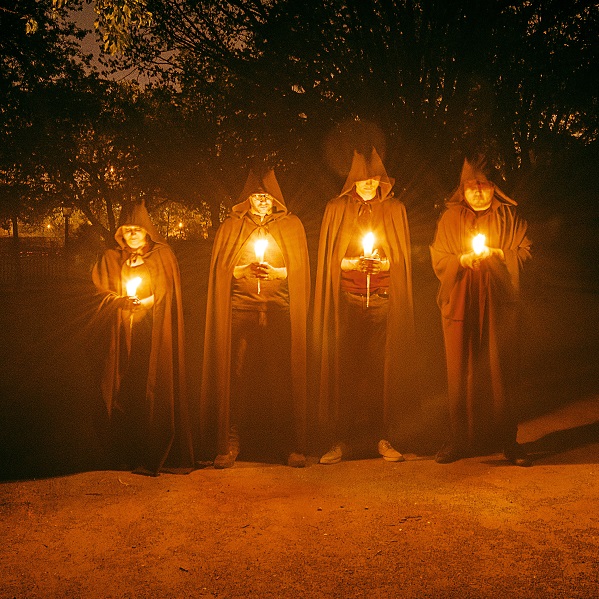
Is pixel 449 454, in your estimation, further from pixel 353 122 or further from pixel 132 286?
pixel 353 122

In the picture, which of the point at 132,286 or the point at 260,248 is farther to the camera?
the point at 260,248

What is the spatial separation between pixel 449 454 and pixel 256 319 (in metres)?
2.18

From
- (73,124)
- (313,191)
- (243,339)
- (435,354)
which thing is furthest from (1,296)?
(243,339)

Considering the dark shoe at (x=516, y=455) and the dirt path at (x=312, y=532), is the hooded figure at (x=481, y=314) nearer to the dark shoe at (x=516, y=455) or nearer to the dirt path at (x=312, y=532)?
the dark shoe at (x=516, y=455)

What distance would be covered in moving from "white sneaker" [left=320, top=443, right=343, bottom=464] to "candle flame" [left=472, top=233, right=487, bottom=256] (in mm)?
2216

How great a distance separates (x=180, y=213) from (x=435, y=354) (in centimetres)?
3553

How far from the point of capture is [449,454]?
6.29 meters

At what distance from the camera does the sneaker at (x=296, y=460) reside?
6289mm

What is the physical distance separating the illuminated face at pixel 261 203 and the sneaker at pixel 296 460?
2.27m

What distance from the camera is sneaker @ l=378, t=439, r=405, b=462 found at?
6.36 meters

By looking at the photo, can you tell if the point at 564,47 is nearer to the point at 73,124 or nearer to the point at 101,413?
the point at 101,413

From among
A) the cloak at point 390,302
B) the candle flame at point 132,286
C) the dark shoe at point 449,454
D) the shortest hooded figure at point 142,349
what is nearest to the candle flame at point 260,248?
the cloak at point 390,302

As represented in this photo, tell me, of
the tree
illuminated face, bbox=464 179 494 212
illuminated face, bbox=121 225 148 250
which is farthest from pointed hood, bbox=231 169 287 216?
the tree

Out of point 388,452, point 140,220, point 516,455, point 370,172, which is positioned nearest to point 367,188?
point 370,172
